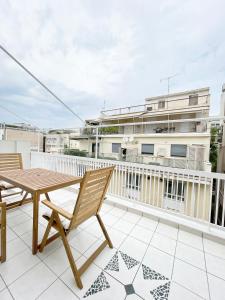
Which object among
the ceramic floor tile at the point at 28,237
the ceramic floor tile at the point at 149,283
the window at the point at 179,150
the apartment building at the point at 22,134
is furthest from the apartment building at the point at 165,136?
the ceramic floor tile at the point at 149,283

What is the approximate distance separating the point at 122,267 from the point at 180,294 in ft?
1.74

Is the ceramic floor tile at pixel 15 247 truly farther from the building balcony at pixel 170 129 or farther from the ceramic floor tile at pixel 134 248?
the building balcony at pixel 170 129

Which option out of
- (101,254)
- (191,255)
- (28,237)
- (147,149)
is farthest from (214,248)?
(147,149)

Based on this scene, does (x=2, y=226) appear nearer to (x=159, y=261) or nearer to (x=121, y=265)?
(x=121, y=265)

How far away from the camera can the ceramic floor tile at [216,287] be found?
3.88ft

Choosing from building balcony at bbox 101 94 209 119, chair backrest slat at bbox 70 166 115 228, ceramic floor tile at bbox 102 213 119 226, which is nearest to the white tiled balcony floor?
ceramic floor tile at bbox 102 213 119 226

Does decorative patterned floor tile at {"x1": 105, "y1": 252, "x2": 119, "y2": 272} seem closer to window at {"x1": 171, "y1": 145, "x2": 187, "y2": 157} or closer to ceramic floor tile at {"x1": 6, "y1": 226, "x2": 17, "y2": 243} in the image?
ceramic floor tile at {"x1": 6, "y1": 226, "x2": 17, "y2": 243}

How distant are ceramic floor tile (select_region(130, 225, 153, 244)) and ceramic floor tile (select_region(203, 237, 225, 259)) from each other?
69 centimetres

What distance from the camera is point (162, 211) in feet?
8.03

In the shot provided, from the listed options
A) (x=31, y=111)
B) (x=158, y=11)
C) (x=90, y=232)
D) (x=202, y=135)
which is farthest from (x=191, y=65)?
(x=31, y=111)

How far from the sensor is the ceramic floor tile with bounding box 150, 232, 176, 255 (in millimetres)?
1716

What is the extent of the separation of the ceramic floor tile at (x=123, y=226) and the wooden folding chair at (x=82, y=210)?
1.60 feet

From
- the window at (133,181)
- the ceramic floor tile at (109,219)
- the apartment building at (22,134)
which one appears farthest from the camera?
the apartment building at (22,134)

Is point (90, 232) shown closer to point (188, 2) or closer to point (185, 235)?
point (185, 235)
